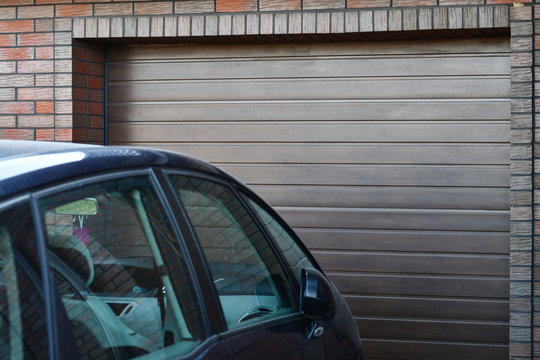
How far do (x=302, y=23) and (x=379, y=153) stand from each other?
957mm

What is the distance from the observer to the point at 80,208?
183cm

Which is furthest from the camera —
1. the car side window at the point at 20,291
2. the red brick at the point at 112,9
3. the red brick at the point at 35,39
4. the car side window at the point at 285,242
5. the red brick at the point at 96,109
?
the red brick at the point at 96,109

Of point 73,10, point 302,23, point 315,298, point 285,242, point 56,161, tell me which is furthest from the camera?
point 73,10

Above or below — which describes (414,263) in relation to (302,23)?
below

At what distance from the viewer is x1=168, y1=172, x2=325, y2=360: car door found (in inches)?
89.4

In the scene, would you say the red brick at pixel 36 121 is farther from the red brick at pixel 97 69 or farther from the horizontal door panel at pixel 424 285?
the horizontal door panel at pixel 424 285

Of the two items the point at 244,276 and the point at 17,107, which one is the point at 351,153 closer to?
the point at 17,107

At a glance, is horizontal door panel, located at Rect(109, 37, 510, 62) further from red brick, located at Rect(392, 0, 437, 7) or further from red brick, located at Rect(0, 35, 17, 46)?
red brick, located at Rect(0, 35, 17, 46)

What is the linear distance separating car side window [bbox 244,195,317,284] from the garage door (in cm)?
232

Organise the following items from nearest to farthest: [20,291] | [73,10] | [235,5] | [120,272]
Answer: [20,291], [120,272], [235,5], [73,10]

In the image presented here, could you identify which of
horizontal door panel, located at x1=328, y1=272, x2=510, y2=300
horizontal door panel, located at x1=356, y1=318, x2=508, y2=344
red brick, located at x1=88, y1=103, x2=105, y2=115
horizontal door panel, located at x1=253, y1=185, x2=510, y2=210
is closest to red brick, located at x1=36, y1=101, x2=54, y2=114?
red brick, located at x1=88, y1=103, x2=105, y2=115

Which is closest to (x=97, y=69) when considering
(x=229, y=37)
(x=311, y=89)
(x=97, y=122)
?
(x=97, y=122)

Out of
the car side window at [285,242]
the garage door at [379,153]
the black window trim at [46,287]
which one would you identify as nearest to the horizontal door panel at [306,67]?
the garage door at [379,153]

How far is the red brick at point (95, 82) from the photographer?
5.53 meters
